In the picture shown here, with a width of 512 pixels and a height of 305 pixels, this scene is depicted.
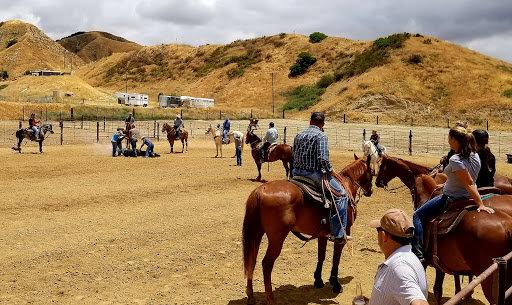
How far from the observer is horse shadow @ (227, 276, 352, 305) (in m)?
6.22

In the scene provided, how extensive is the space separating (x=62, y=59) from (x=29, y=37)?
11.9m

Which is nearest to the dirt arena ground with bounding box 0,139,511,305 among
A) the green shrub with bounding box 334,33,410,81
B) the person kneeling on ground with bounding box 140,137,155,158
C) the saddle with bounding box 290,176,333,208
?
the saddle with bounding box 290,176,333,208

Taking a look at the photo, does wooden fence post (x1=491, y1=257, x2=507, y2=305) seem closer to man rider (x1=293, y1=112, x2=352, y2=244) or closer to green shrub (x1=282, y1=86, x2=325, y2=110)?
man rider (x1=293, y1=112, x2=352, y2=244)

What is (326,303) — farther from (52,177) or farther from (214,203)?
(52,177)

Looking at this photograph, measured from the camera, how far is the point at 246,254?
19.5 feet

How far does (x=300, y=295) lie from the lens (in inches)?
254

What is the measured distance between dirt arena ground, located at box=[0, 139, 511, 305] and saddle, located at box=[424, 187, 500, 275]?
1669 mm

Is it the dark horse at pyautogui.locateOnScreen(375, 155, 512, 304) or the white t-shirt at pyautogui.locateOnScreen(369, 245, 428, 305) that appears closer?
the white t-shirt at pyautogui.locateOnScreen(369, 245, 428, 305)

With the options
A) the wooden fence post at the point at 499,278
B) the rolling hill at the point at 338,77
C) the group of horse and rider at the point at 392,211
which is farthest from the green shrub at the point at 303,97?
the wooden fence post at the point at 499,278

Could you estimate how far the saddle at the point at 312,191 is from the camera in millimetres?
6152

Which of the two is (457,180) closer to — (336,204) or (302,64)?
(336,204)

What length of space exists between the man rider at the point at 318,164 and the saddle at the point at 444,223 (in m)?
1.35

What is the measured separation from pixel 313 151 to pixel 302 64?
80129 millimetres

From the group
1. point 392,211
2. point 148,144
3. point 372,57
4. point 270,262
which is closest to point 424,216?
point 270,262
